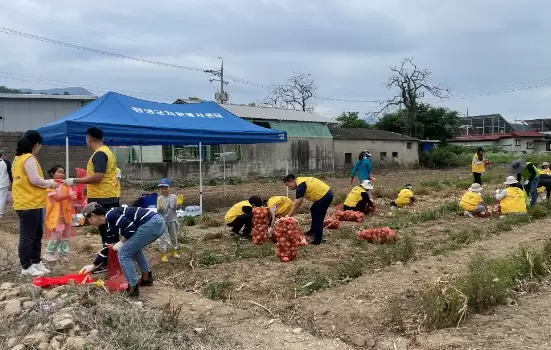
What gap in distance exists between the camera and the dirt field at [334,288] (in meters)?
4.01

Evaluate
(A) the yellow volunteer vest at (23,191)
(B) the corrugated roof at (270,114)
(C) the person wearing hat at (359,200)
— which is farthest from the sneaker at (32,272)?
(B) the corrugated roof at (270,114)

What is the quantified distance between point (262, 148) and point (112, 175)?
20250mm

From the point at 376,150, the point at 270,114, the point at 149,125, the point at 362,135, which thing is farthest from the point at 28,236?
the point at 376,150

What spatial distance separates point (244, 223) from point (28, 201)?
137 inches

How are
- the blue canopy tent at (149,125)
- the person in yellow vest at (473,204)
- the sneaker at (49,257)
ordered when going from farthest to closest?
1. the person in yellow vest at (473,204)
2. the blue canopy tent at (149,125)
3. the sneaker at (49,257)

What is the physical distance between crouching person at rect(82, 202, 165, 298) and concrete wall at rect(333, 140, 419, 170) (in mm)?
26818

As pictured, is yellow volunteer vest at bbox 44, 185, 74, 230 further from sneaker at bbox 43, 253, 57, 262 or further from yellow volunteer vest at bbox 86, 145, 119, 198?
yellow volunteer vest at bbox 86, 145, 119, 198

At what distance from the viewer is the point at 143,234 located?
4.92 m

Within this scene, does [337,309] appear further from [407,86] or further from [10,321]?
[407,86]

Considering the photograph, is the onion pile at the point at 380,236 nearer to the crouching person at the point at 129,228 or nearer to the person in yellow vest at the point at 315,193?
the person in yellow vest at the point at 315,193

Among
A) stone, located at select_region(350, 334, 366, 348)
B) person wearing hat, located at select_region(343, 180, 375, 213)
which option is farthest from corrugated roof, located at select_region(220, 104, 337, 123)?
stone, located at select_region(350, 334, 366, 348)

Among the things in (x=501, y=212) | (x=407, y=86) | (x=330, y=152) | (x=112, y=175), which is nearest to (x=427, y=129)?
(x=407, y=86)

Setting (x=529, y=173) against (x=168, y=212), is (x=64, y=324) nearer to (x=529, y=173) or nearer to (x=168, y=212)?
(x=168, y=212)

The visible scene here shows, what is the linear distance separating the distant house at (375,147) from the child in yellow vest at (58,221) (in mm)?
25468
